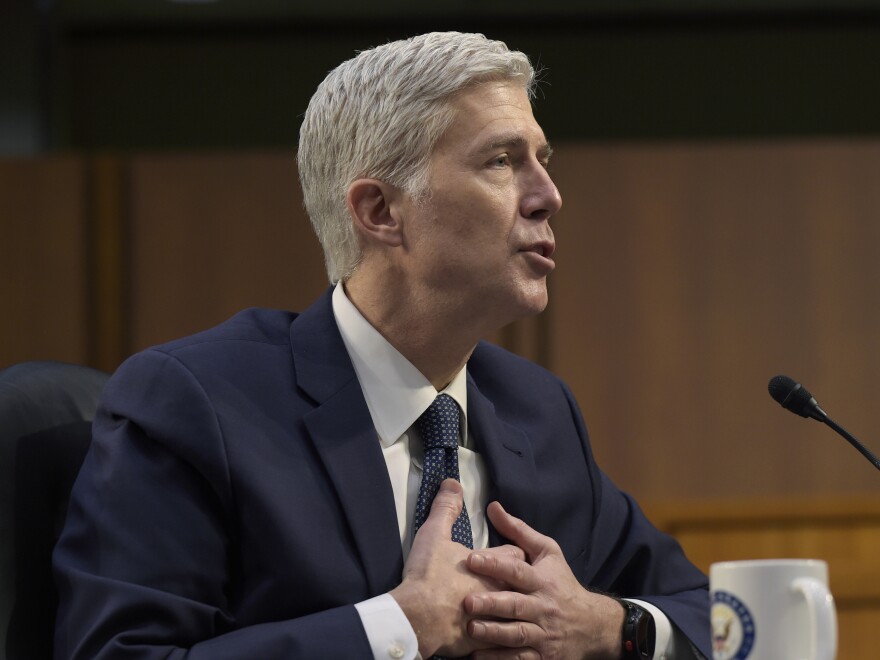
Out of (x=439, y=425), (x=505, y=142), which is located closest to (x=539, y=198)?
(x=505, y=142)

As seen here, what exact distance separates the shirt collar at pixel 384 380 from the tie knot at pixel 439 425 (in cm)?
1

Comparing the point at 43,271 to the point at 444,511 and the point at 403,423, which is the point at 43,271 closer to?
the point at 403,423

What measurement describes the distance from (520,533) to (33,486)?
0.58 meters

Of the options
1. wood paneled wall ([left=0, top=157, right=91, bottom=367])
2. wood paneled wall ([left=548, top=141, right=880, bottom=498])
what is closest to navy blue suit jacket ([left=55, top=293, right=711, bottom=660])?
wood paneled wall ([left=548, top=141, right=880, bottom=498])

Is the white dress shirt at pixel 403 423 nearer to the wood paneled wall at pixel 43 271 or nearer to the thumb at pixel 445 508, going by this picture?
the thumb at pixel 445 508

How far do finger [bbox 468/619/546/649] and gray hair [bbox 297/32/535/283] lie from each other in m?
0.53

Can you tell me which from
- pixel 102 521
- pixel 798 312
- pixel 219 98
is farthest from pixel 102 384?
pixel 219 98

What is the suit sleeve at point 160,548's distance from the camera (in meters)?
1.27

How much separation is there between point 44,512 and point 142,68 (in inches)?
186

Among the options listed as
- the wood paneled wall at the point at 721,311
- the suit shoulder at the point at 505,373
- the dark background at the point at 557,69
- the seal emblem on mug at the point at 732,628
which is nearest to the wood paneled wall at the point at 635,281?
the wood paneled wall at the point at 721,311

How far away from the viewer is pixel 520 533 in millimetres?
1510

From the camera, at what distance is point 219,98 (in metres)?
5.83

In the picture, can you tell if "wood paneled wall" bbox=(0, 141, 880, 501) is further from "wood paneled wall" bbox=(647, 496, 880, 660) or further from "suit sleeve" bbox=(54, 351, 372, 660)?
"suit sleeve" bbox=(54, 351, 372, 660)

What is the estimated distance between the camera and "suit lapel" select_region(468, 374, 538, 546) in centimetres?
158
